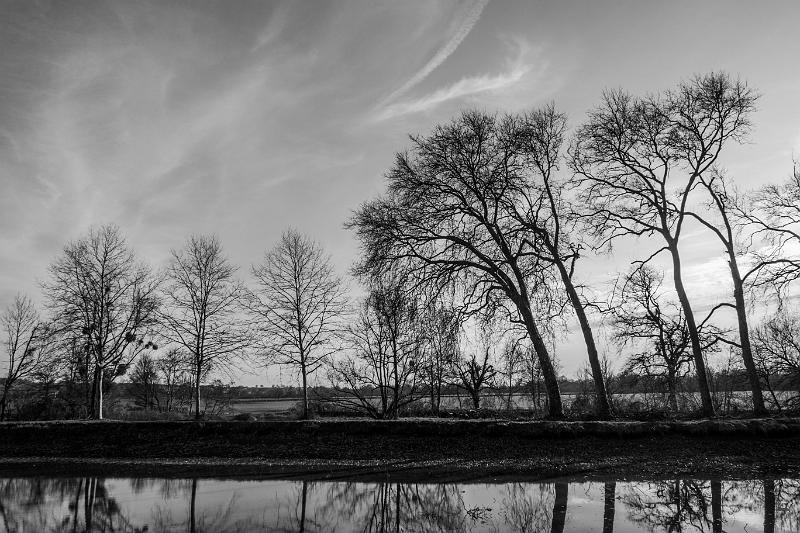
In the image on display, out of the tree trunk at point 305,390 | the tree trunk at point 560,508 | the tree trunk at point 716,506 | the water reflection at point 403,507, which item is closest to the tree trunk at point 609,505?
the water reflection at point 403,507

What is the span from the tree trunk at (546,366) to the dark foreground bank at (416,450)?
2933 millimetres

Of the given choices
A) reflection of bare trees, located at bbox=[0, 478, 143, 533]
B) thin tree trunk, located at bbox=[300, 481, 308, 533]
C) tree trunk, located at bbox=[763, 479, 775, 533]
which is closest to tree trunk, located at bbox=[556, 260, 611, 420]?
tree trunk, located at bbox=[763, 479, 775, 533]

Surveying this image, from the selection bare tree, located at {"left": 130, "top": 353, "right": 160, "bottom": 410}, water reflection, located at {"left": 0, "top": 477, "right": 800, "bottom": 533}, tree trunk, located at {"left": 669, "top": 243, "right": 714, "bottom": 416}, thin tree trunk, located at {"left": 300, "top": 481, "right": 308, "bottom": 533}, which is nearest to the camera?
water reflection, located at {"left": 0, "top": 477, "right": 800, "bottom": 533}

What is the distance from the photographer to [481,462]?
12.4 metres

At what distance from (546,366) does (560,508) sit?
386 inches

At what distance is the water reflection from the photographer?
7273 millimetres

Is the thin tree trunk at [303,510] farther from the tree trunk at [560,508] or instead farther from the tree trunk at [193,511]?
the tree trunk at [560,508]

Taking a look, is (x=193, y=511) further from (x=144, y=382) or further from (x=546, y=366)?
(x=144, y=382)

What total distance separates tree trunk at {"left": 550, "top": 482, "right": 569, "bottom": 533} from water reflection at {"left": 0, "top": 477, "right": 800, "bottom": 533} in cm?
2

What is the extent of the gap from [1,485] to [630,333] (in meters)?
29.7

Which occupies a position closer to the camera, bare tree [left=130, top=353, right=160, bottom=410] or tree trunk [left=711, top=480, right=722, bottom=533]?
tree trunk [left=711, top=480, right=722, bottom=533]

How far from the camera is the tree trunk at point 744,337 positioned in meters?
17.2

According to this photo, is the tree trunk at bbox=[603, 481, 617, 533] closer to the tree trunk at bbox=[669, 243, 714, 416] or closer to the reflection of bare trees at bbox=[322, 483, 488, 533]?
the reflection of bare trees at bbox=[322, 483, 488, 533]

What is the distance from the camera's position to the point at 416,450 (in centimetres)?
1371
